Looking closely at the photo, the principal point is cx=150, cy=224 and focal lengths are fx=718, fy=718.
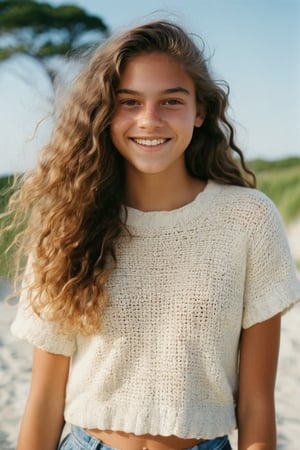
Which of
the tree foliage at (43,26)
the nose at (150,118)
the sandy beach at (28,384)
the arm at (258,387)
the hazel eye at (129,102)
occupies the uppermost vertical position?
the tree foliage at (43,26)

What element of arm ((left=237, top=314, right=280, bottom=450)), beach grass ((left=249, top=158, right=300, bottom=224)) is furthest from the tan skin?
beach grass ((left=249, top=158, right=300, bottom=224))

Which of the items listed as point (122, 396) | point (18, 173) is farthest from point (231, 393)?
point (18, 173)

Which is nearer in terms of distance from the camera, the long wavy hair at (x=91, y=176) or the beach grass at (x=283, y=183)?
the long wavy hair at (x=91, y=176)

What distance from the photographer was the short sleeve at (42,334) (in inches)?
59.0

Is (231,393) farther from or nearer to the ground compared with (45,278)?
nearer to the ground

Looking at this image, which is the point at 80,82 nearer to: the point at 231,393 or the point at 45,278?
the point at 45,278

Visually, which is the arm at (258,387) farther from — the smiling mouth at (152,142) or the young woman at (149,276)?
the smiling mouth at (152,142)

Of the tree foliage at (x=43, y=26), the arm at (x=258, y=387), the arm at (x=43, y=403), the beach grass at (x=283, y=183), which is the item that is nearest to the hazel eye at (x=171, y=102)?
the arm at (x=258, y=387)

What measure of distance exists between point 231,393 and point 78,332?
336mm

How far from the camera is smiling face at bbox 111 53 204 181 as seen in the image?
1.43m

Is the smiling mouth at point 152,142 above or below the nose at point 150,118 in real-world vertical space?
below

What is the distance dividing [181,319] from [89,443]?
318 mm

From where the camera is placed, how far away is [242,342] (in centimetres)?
145

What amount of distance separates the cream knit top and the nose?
0.68 feet
